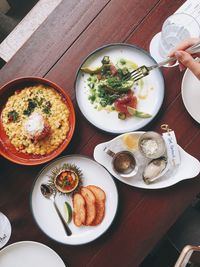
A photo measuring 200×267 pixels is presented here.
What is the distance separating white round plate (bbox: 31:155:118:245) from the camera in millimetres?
1896

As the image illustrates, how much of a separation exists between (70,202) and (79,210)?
70 mm

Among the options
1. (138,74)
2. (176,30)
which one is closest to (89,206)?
(138,74)

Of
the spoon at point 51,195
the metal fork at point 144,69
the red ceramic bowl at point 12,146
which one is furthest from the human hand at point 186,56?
the spoon at point 51,195

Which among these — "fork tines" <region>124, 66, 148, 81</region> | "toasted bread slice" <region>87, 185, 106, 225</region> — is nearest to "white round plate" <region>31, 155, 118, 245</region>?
"toasted bread slice" <region>87, 185, 106, 225</region>

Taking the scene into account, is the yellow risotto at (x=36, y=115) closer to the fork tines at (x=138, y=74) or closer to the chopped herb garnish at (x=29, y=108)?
the chopped herb garnish at (x=29, y=108)

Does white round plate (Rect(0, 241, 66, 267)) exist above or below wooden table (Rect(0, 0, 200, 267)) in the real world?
below

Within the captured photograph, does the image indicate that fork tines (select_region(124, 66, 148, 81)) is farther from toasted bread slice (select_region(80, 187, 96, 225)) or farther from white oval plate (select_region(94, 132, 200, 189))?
toasted bread slice (select_region(80, 187, 96, 225))

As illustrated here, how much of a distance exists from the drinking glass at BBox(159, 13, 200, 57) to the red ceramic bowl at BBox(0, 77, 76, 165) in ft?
1.67

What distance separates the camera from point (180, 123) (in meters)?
1.92

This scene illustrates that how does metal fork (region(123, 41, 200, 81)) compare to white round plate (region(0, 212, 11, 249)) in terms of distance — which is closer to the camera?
metal fork (region(123, 41, 200, 81))

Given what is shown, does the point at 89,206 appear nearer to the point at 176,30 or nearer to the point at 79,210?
the point at 79,210

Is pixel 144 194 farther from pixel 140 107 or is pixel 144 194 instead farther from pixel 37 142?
pixel 37 142

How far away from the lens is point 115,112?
192 centimetres

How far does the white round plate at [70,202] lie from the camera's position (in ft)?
6.22
